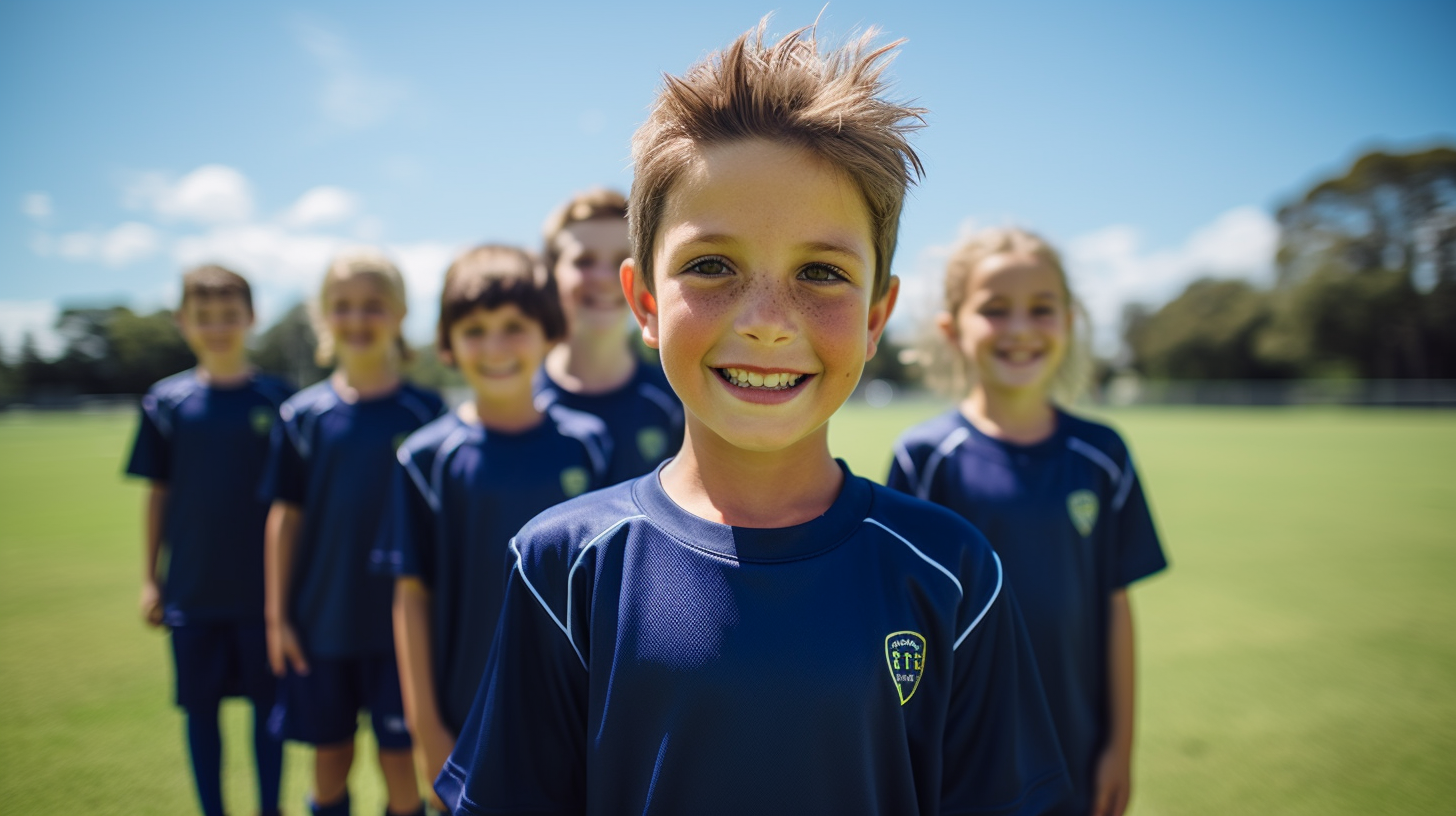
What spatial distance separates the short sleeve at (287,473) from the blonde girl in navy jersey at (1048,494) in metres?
2.57

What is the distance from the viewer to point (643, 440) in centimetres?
292

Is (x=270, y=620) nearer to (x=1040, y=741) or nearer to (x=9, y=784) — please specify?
(x=9, y=784)

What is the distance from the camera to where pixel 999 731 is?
1.29 meters

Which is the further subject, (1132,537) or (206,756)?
(206,756)

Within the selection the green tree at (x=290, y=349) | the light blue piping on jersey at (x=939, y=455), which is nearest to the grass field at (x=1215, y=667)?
the light blue piping on jersey at (x=939, y=455)

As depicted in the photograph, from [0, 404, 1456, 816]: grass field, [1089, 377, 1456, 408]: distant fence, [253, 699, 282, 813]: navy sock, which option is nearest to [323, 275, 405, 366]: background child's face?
[253, 699, 282, 813]: navy sock

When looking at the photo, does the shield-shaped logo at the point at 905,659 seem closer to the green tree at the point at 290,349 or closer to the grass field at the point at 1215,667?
the grass field at the point at 1215,667

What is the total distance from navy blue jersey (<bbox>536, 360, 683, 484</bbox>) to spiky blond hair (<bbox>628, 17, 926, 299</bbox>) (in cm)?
151

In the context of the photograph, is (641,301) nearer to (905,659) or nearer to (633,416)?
(905,659)

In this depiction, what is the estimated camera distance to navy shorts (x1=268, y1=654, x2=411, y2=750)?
2.97 meters

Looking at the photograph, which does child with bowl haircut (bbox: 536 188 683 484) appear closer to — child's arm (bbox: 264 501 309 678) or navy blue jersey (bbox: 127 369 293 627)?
child's arm (bbox: 264 501 309 678)

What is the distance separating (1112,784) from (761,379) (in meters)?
1.85

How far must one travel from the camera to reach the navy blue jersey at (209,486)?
Answer: 139 inches

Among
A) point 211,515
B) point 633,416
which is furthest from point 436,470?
point 211,515
